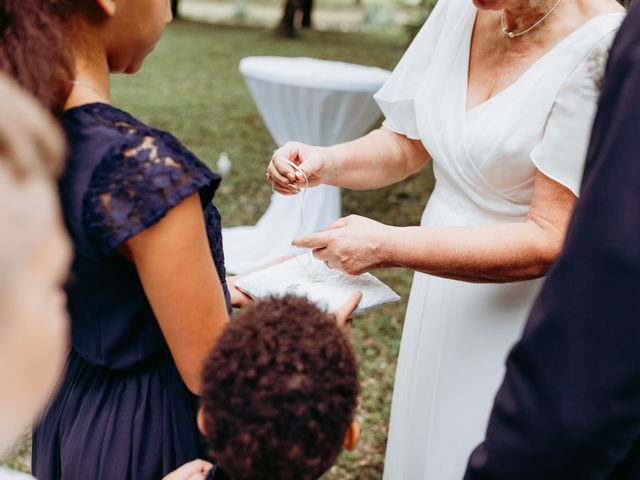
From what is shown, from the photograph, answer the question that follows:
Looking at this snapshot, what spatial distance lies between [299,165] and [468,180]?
56 centimetres

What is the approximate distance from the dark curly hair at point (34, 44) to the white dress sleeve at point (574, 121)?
48.7 inches

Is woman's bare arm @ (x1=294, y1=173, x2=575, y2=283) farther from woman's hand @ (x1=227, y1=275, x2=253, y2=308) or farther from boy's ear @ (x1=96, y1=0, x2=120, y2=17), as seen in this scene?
boy's ear @ (x1=96, y1=0, x2=120, y2=17)

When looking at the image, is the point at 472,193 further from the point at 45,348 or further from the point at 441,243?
the point at 45,348

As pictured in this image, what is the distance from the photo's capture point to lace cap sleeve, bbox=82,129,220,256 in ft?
4.11

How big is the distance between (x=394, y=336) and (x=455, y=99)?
287 cm

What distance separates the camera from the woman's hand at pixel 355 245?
1.90 m

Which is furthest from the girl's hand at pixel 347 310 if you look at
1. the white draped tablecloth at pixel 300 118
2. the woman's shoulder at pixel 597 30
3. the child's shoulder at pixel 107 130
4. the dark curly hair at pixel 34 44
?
the white draped tablecloth at pixel 300 118

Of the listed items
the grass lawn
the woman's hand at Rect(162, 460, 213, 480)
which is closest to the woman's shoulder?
the woman's hand at Rect(162, 460, 213, 480)

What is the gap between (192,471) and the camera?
59.6 inches

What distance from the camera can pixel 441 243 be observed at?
74.1 inches

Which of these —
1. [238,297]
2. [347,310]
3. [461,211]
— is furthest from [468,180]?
[238,297]

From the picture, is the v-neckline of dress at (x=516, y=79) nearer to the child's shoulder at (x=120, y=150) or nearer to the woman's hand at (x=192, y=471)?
the child's shoulder at (x=120, y=150)

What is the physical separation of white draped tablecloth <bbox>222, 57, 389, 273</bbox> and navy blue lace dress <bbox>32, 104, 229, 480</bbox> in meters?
3.89

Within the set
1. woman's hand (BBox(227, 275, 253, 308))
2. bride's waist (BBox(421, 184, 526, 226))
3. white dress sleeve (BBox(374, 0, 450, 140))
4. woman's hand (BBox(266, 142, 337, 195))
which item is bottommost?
woman's hand (BBox(227, 275, 253, 308))
